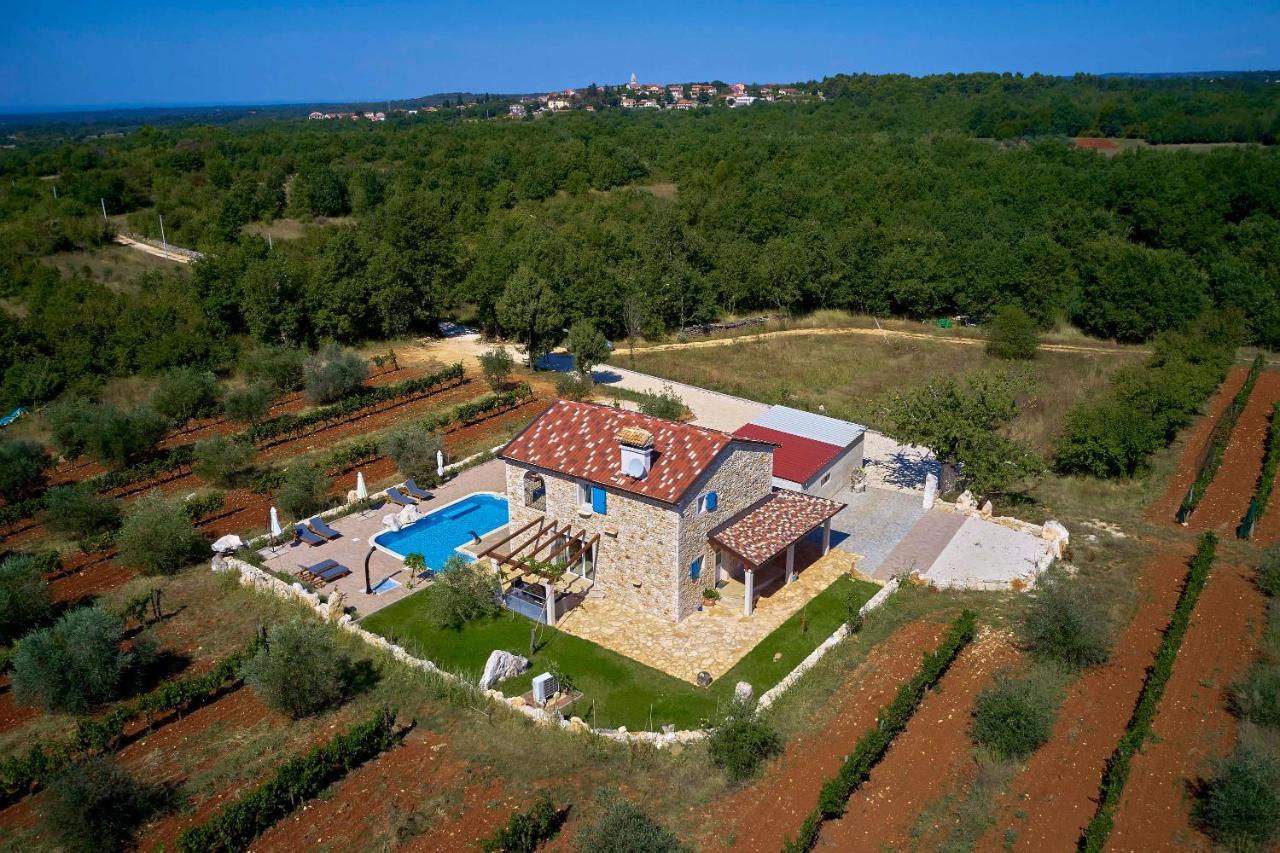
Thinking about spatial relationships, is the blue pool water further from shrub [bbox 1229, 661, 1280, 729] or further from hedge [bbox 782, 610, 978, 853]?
shrub [bbox 1229, 661, 1280, 729]

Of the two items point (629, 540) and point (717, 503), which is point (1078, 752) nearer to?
point (717, 503)

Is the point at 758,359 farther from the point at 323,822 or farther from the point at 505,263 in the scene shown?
the point at 323,822

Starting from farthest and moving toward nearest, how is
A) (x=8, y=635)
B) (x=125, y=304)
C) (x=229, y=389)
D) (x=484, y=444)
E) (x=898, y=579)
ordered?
(x=125, y=304) < (x=229, y=389) < (x=484, y=444) < (x=898, y=579) < (x=8, y=635)

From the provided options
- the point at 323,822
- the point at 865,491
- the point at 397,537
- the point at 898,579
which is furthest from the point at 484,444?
the point at 323,822

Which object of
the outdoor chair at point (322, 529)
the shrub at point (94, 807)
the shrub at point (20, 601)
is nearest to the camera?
the shrub at point (94, 807)

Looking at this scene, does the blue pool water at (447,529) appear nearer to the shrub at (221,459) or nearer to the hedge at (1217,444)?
the shrub at (221,459)

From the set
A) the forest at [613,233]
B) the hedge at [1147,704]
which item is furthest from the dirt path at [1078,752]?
the forest at [613,233]

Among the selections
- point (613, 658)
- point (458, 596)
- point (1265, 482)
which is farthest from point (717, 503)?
point (1265, 482)
